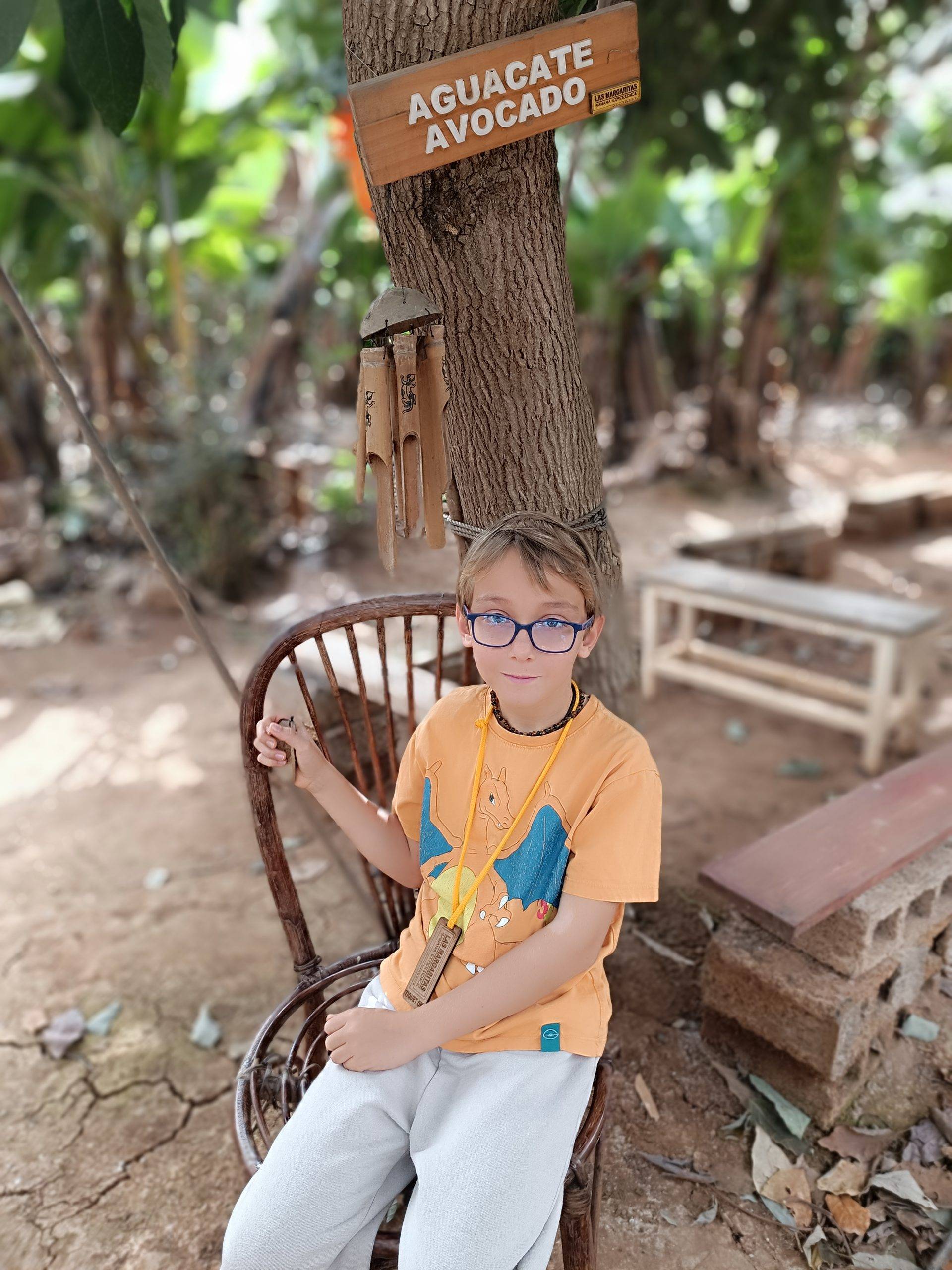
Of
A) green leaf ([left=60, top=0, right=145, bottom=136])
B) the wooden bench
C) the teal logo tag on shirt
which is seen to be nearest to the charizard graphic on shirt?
the teal logo tag on shirt

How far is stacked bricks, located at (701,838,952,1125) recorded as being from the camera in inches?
63.8

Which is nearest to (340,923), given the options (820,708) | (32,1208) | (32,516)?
(32,1208)

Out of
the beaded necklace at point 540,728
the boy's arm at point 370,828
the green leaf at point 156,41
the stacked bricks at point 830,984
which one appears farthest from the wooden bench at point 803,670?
the green leaf at point 156,41

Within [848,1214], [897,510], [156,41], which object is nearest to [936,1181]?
[848,1214]

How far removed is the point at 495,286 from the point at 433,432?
0.28 m

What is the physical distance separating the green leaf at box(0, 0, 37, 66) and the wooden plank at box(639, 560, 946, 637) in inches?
117

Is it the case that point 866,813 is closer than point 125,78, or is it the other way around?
point 125,78

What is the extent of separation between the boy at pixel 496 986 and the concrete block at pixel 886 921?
1.89ft

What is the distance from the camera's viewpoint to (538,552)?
1206mm

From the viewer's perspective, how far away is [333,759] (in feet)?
7.48

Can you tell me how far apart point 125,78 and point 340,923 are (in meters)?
2.14

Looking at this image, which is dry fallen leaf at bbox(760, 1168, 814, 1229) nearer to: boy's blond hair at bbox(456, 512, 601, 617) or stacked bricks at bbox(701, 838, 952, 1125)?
stacked bricks at bbox(701, 838, 952, 1125)

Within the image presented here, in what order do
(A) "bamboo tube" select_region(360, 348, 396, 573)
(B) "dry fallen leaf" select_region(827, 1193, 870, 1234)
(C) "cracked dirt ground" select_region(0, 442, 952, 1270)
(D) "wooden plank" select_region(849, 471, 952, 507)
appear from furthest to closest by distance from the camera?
(D) "wooden plank" select_region(849, 471, 952, 507)
(C) "cracked dirt ground" select_region(0, 442, 952, 1270)
(B) "dry fallen leaf" select_region(827, 1193, 870, 1234)
(A) "bamboo tube" select_region(360, 348, 396, 573)

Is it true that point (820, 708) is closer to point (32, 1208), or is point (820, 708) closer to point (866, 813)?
point (866, 813)
